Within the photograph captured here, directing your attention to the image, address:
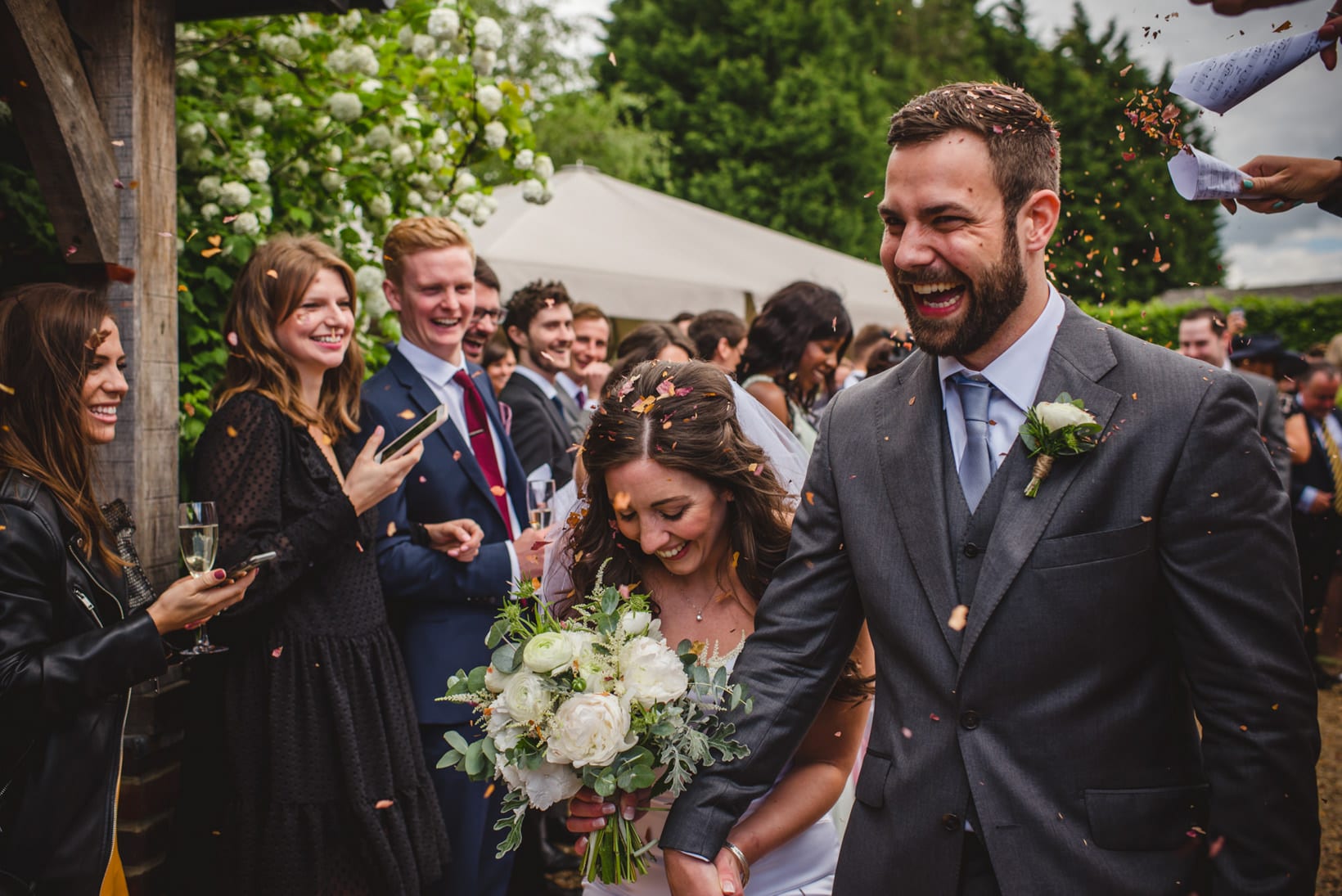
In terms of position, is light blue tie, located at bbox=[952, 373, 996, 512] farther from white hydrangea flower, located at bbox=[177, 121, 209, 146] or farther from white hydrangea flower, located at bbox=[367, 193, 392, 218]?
white hydrangea flower, located at bbox=[367, 193, 392, 218]

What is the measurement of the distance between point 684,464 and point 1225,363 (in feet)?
17.1

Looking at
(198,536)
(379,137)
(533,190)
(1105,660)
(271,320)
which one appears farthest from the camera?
(533,190)

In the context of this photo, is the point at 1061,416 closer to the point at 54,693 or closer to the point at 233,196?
the point at 54,693

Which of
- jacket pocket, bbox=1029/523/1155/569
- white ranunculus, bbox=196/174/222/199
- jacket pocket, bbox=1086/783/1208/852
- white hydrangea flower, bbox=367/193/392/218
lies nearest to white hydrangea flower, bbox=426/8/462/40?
white hydrangea flower, bbox=367/193/392/218

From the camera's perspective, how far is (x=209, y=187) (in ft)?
12.8

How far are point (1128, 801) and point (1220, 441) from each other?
64cm

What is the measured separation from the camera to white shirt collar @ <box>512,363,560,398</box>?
5.03 m

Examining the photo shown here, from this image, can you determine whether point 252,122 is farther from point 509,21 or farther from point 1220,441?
point 509,21

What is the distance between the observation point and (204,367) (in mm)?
3896

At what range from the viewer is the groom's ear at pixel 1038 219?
5.81ft

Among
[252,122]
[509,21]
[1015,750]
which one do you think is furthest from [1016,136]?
[509,21]

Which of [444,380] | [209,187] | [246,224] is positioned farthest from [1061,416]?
[209,187]

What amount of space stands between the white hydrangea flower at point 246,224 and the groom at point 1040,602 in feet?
9.91

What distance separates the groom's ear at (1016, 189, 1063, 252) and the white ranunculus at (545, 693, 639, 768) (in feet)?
3.92
